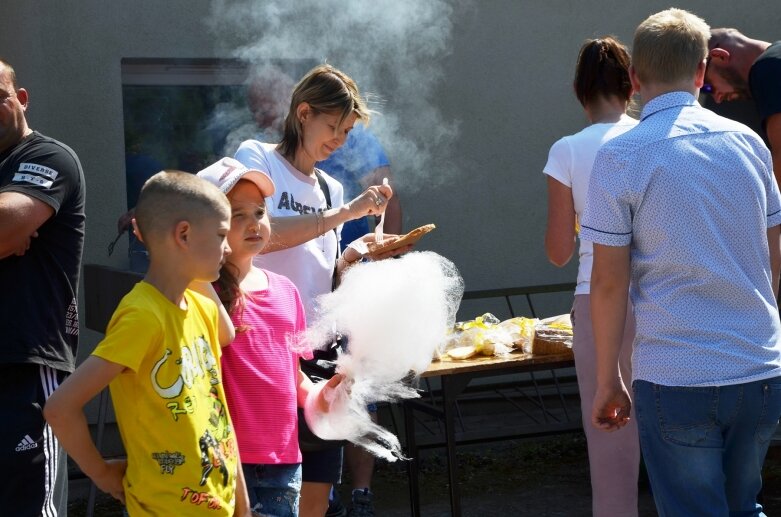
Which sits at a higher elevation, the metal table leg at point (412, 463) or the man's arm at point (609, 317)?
the man's arm at point (609, 317)

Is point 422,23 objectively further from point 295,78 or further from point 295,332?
point 295,332

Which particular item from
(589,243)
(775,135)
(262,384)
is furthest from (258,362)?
(775,135)

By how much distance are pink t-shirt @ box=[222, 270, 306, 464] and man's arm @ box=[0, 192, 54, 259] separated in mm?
659

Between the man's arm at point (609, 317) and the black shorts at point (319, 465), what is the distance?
0.94m

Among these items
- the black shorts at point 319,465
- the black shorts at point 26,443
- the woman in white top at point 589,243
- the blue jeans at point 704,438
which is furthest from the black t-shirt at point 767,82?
the black shorts at point 26,443

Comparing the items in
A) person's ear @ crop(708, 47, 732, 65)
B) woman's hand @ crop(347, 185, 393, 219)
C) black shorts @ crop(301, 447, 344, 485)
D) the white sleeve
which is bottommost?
black shorts @ crop(301, 447, 344, 485)

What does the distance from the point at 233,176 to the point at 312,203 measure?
741mm

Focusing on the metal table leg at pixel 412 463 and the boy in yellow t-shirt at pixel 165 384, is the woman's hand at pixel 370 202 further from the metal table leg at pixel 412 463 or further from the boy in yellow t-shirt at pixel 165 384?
the metal table leg at pixel 412 463

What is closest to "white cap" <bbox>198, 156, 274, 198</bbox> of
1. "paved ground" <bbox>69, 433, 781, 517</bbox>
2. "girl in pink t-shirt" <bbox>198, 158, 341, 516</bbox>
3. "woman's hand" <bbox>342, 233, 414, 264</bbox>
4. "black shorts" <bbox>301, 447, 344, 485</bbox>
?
"girl in pink t-shirt" <bbox>198, 158, 341, 516</bbox>

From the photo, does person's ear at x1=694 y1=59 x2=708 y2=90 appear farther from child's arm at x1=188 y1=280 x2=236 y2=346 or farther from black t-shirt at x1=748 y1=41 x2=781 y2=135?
child's arm at x1=188 y1=280 x2=236 y2=346

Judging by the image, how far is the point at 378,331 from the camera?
2820 mm

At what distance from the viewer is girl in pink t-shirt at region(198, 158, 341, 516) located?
2783 millimetres

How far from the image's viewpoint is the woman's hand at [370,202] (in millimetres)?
3592

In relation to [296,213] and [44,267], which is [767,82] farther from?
[44,267]
